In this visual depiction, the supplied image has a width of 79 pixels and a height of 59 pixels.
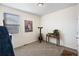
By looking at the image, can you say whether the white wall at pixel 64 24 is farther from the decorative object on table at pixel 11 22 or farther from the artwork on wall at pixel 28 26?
the decorative object on table at pixel 11 22

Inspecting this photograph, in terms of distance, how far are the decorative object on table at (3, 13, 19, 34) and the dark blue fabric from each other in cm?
5

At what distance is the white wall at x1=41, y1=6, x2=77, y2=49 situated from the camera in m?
1.02

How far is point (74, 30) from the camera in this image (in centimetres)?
99

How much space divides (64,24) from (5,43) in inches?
31.7

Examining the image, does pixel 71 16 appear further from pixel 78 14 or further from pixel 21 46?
pixel 21 46

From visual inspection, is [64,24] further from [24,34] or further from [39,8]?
[24,34]

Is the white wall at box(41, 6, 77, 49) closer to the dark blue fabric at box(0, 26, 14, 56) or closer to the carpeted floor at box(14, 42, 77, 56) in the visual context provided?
the carpeted floor at box(14, 42, 77, 56)

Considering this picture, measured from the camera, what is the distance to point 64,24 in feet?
3.58

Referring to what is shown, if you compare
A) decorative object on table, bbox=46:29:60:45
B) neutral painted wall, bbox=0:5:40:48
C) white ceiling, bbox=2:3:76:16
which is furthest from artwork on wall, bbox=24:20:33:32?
decorative object on table, bbox=46:29:60:45

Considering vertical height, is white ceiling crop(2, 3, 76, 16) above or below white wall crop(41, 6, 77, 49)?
above

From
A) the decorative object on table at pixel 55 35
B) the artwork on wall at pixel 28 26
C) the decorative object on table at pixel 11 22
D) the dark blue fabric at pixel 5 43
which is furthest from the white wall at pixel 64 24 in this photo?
the dark blue fabric at pixel 5 43

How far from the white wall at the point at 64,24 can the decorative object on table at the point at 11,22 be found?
1.13ft

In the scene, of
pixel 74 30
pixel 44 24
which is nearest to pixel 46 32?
pixel 44 24

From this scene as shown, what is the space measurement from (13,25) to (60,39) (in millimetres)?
687
